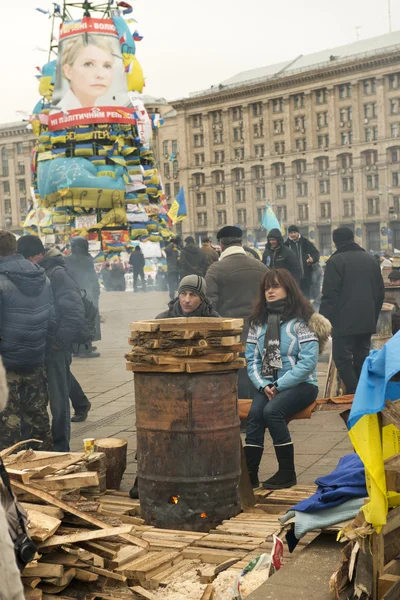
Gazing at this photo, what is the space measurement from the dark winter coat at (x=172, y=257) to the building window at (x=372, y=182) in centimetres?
6245

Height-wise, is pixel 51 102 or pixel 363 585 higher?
pixel 51 102

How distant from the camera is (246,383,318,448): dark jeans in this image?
22.0ft

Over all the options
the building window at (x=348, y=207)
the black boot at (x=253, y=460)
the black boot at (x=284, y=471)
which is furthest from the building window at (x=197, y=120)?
the black boot at (x=284, y=471)

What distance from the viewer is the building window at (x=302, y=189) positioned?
9144 cm

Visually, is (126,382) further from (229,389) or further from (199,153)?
(199,153)

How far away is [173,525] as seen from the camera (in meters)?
5.95

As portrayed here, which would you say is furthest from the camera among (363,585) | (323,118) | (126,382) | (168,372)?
(323,118)

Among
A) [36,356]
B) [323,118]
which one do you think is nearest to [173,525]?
[36,356]

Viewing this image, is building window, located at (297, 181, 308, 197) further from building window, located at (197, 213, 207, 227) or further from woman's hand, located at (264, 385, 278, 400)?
woman's hand, located at (264, 385, 278, 400)

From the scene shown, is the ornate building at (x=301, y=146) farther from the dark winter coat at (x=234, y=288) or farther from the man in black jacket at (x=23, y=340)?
the man in black jacket at (x=23, y=340)

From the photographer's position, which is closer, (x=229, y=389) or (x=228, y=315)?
(x=229, y=389)

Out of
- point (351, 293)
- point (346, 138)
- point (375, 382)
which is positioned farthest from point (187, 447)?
point (346, 138)

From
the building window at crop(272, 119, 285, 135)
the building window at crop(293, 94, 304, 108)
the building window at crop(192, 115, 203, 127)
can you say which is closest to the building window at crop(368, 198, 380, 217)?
the building window at crop(293, 94, 304, 108)

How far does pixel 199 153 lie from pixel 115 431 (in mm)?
94355
